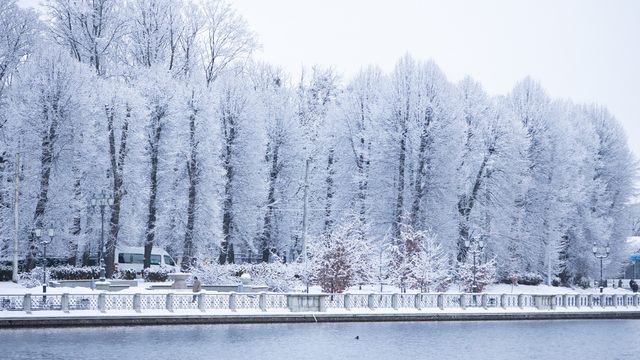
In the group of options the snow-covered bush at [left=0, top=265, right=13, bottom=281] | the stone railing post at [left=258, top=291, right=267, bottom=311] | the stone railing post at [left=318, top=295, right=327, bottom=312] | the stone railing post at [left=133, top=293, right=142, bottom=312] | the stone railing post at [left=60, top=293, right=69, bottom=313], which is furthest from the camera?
the snow-covered bush at [left=0, top=265, right=13, bottom=281]

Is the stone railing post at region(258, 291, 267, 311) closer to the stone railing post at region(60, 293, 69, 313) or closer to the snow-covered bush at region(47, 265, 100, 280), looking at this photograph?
the stone railing post at region(60, 293, 69, 313)

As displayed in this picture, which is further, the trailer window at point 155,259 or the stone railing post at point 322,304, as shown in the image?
the trailer window at point 155,259

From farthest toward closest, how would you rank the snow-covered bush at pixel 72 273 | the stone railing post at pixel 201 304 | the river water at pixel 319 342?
the snow-covered bush at pixel 72 273
the stone railing post at pixel 201 304
the river water at pixel 319 342

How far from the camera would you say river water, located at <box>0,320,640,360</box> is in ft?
67.7

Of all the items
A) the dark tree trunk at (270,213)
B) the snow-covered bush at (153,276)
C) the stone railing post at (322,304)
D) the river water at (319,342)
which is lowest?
the river water at (319,342)

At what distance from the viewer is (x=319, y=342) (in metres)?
23.9

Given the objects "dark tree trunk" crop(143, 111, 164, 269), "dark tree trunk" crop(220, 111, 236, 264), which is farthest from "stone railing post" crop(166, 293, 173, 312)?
"dark tree trunk" crop(220, 111, 236, 264)

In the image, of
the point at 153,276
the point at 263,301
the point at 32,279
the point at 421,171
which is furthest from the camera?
the point at 421,171

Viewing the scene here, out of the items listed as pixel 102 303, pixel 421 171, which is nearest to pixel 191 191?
pixel 421 171

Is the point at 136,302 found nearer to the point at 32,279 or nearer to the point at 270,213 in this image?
the point at 32,279

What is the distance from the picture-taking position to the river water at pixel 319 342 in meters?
20.6

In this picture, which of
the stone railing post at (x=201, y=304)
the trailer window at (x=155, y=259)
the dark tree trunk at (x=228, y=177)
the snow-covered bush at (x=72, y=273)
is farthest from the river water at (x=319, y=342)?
the trailer window at (x=155, y=259)

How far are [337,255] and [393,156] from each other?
41.1 feet

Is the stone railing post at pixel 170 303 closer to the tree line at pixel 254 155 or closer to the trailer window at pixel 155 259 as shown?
the tree line at pixel 254 155
